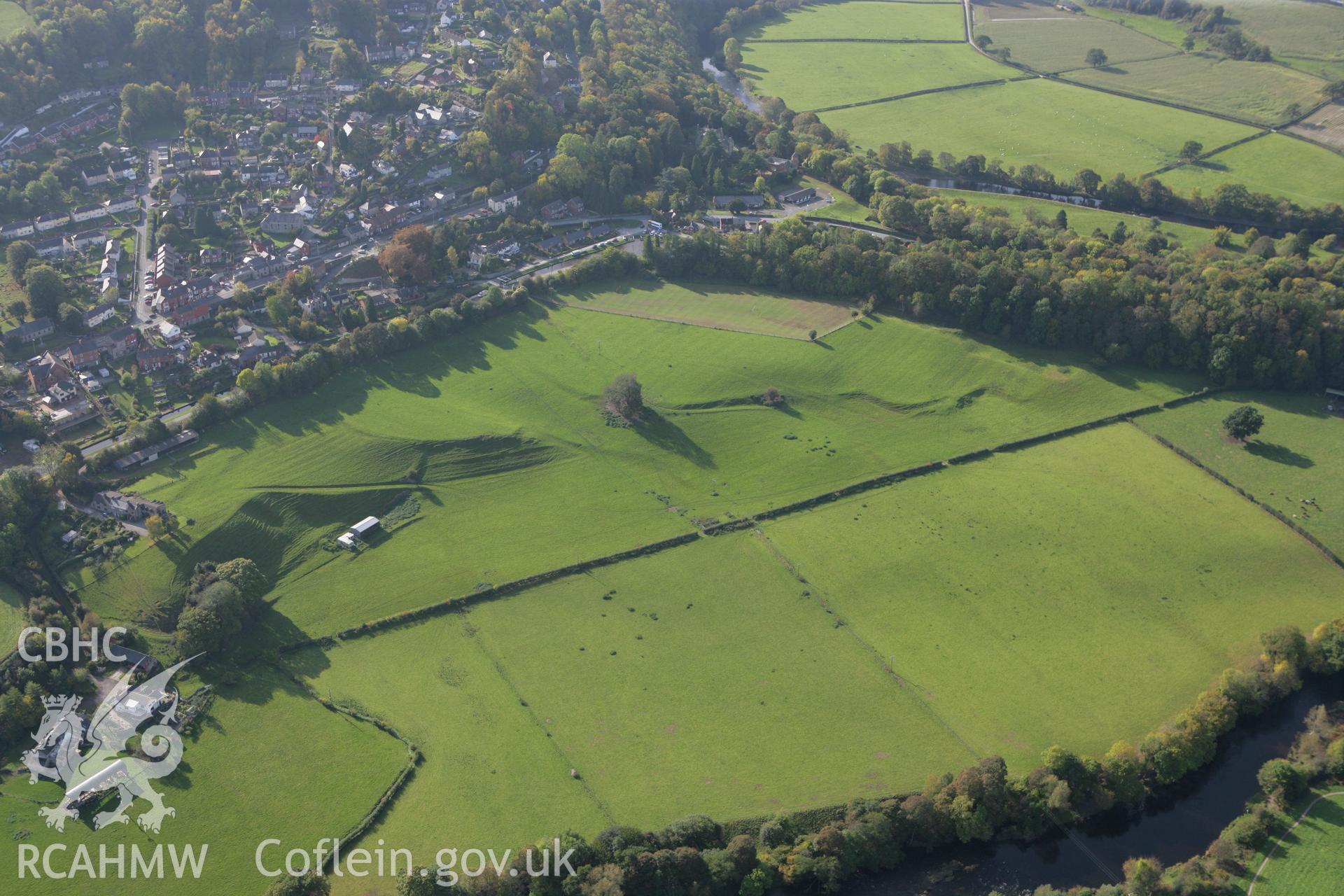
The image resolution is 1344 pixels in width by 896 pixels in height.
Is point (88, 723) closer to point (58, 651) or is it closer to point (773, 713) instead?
point (58, 651)

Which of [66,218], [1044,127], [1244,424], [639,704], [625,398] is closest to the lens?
[639,704]

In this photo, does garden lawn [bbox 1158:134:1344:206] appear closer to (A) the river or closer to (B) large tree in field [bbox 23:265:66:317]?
(A) the river

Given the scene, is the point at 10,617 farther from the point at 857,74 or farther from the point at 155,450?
the point at 857,74

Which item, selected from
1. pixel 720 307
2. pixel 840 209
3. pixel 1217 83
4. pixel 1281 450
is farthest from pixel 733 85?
pixel 1281 450

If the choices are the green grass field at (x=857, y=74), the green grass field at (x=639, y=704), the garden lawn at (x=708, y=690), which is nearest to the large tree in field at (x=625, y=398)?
the garden lawn at (x=708, y=690)

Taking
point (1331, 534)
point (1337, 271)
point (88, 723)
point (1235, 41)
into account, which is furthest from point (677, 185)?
point (1235, 41)

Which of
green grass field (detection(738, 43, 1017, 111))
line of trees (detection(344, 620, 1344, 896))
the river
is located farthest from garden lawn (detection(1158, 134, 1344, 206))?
line of trees (detection(344, 620, 1344, 896))

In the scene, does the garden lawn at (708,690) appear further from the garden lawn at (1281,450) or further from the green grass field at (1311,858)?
the garden lawn at (1281,450)
